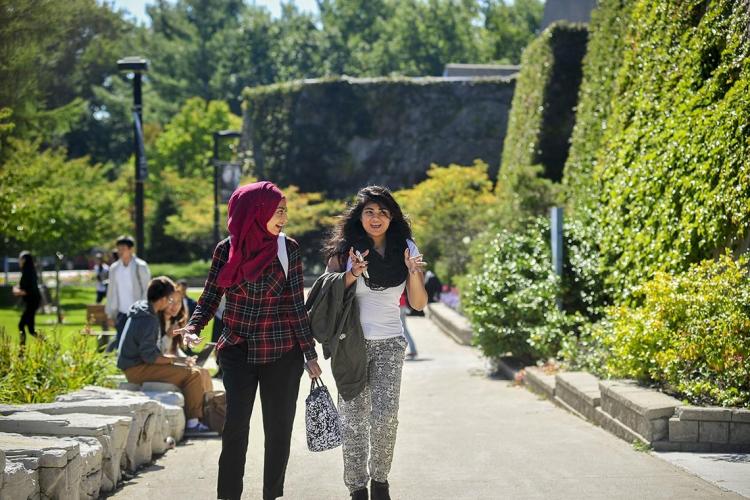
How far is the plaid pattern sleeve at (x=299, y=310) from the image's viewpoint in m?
6.03

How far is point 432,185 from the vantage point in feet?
120

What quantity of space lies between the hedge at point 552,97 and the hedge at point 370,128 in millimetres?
26592

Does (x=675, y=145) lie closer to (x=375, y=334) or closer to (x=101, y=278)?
(x=375, y=334)

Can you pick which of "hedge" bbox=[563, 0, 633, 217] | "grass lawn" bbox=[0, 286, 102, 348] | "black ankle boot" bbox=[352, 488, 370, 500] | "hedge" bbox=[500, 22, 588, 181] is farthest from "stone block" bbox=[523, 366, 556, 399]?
"hedge" bbox=[500, 22, 588, 181]

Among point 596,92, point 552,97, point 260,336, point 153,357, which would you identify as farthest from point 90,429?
point 552,97

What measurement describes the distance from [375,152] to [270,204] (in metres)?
49.1

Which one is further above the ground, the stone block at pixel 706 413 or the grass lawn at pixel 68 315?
the stone block at pixel 706 413

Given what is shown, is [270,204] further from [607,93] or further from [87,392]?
[607,93]

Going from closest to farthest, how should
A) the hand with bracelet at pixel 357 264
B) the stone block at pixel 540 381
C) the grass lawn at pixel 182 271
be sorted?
the hand with bracelet at pixel 357 264 < the stone block at pixel 540 381 < the grass lawn at pixel 182 271

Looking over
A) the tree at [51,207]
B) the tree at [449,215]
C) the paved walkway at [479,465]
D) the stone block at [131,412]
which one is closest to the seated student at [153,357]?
the paved walkway at [479,465]

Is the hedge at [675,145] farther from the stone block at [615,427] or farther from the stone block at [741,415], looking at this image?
the stone block at [741,415]

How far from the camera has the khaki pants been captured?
9.27 meters

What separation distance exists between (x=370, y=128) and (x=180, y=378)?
46.2 metres

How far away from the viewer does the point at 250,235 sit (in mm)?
6055
